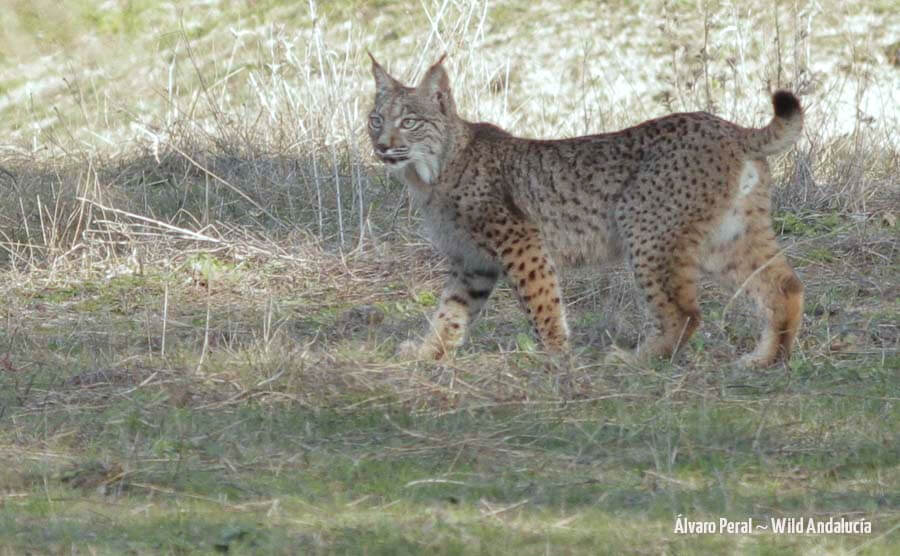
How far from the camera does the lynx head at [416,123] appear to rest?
6.18 metres

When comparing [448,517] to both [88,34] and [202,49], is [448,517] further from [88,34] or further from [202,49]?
[88,34]

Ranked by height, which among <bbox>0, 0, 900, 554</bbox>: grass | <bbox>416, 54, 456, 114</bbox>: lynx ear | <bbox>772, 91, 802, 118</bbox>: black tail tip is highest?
<bbox>416, 54, 456, 114</bbox>: lynx ear

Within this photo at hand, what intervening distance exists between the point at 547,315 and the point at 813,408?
1.43 meters

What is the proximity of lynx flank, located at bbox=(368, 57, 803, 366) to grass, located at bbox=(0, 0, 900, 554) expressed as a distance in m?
0.21

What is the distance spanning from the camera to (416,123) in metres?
6.24

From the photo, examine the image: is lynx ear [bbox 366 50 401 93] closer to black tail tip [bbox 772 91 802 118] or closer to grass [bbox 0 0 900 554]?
grass [bbox 0 0 900 554]

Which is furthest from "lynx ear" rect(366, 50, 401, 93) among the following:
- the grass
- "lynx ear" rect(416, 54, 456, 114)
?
the grass

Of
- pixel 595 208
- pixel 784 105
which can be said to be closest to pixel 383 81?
pixel 595 208

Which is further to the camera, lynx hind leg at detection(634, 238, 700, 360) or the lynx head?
the lynx head

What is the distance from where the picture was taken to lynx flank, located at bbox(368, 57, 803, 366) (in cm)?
568

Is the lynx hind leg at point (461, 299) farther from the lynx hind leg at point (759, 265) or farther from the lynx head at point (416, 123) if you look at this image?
the lynx hind leg at point (759, 265)

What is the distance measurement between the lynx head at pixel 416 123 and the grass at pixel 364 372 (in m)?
0.80

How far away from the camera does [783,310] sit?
5.73 m

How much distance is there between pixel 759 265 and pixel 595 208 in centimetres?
71
